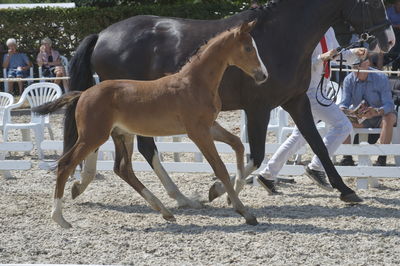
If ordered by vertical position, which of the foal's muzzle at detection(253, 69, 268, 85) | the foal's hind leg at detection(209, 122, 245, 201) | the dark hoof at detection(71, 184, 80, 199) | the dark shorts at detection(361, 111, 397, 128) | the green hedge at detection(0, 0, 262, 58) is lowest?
the green hedge at detection(0, 0, 262, 58)

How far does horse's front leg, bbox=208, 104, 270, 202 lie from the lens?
271 inches

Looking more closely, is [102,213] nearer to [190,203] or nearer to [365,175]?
[190,203]

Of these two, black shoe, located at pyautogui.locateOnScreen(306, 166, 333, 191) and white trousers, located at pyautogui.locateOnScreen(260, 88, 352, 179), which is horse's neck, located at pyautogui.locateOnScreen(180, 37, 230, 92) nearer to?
white trousers, located at pyautogui.locateOnScreen(260, 88, 352, 179)

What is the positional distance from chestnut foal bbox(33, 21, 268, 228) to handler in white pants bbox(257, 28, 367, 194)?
1311 mm

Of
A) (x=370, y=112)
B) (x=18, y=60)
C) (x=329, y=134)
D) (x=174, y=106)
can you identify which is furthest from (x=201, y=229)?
Answer: (x=18, y=60)

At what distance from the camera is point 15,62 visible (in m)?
16.5

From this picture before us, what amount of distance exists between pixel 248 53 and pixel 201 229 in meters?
1.33

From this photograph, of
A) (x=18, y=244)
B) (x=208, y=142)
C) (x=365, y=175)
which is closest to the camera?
(x=18, y=244)

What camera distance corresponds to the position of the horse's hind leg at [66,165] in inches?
243

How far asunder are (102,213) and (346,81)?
11.5ft

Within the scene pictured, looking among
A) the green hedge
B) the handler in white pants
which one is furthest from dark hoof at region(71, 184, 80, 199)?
the green hedge

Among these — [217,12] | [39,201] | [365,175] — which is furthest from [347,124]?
[217,12]

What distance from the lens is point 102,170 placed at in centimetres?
826

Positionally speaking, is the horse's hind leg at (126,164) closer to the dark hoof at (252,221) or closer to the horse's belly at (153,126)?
the horse's belly at (153,126)
